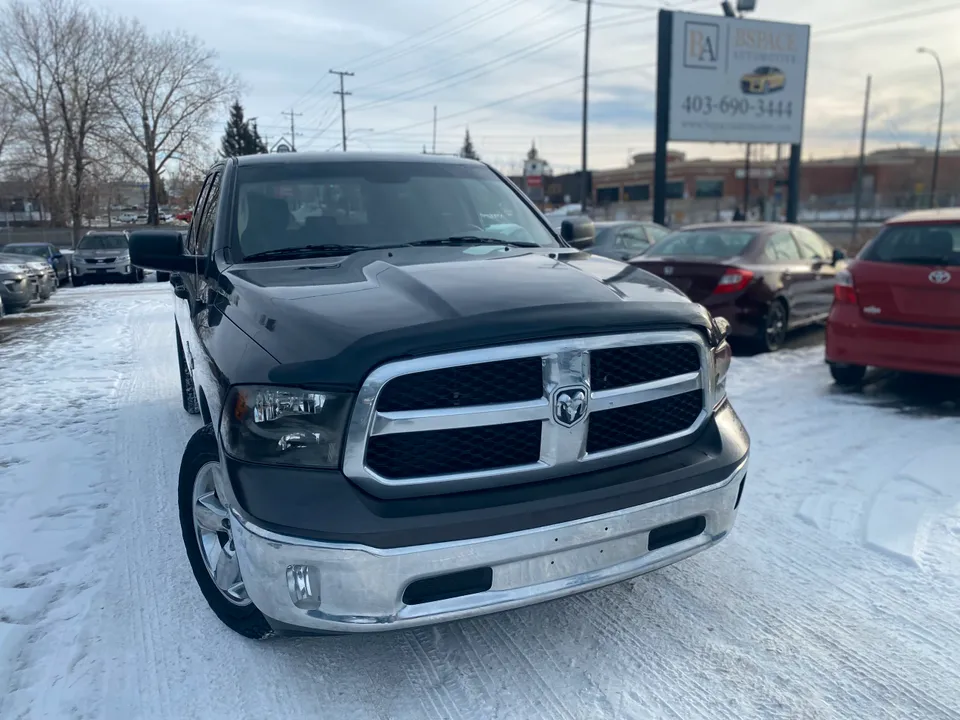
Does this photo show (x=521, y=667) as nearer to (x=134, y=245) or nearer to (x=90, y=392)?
(x=134, y=245)

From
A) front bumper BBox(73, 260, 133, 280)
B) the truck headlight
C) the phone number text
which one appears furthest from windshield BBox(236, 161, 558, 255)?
front bumper BBox(73, 260, 133, 280)

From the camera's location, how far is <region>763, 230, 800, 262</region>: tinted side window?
909 centimetres

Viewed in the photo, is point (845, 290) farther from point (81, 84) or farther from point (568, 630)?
point (81, 84)

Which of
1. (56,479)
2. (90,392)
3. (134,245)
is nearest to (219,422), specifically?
(134,245)

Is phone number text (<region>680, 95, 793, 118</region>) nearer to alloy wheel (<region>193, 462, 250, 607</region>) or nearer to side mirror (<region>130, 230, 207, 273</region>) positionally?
side mirror (<region>130, 230, 207, 273</region>)

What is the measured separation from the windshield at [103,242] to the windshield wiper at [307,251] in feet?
72.2

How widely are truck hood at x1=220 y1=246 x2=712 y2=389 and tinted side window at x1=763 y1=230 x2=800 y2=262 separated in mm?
6386

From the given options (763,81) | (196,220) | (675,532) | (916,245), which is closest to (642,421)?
(675,532)

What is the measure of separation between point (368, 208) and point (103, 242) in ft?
73.9

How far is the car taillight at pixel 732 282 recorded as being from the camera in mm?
8500

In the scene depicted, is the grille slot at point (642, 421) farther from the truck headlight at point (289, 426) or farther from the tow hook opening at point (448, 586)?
the truck headlight at point (289, 426)

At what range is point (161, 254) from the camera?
12.3 ft

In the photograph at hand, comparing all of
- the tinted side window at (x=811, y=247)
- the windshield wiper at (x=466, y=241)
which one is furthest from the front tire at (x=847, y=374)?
the windshield wiper at (x=466, y=241)

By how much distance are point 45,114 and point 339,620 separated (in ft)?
152
